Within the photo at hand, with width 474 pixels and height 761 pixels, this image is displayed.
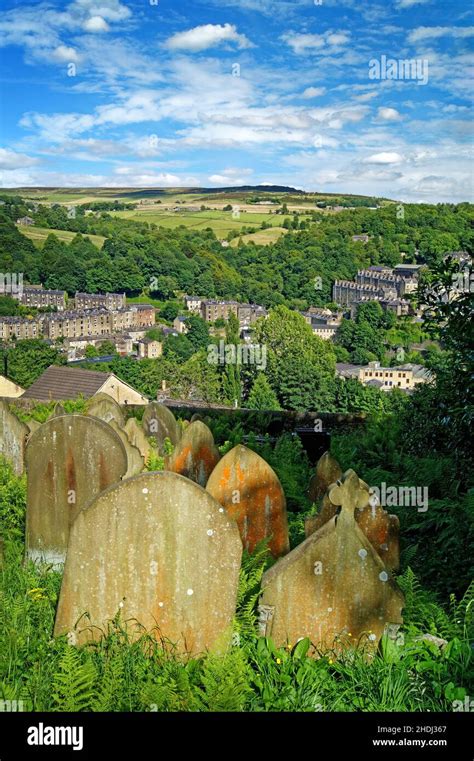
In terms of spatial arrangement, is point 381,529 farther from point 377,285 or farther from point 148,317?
point 377,285

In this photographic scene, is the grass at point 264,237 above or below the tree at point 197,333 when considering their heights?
above

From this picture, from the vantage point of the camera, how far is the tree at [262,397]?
6706 centimetres

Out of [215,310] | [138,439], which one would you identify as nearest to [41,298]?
[215,310]

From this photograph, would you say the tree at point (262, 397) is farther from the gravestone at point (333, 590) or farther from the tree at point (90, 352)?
the gravestone at point (333, 590)

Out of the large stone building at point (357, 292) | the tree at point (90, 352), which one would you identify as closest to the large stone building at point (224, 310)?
the large stone building at point (357, 292)

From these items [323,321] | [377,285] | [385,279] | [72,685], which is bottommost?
[72,685]

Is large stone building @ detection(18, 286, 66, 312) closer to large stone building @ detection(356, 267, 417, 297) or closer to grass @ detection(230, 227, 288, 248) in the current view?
grass @ detection(230, 227, 288, 248)

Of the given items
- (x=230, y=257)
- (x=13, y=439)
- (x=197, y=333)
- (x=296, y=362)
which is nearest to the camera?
(x=13, y=439)

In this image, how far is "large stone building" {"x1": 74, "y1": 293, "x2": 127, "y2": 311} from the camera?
123500 millimetres

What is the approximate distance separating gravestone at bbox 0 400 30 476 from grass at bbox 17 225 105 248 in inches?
5631

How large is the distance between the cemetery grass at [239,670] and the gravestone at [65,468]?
1006 mm

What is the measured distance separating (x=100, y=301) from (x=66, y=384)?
109 metres

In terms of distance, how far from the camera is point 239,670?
4.00 m
